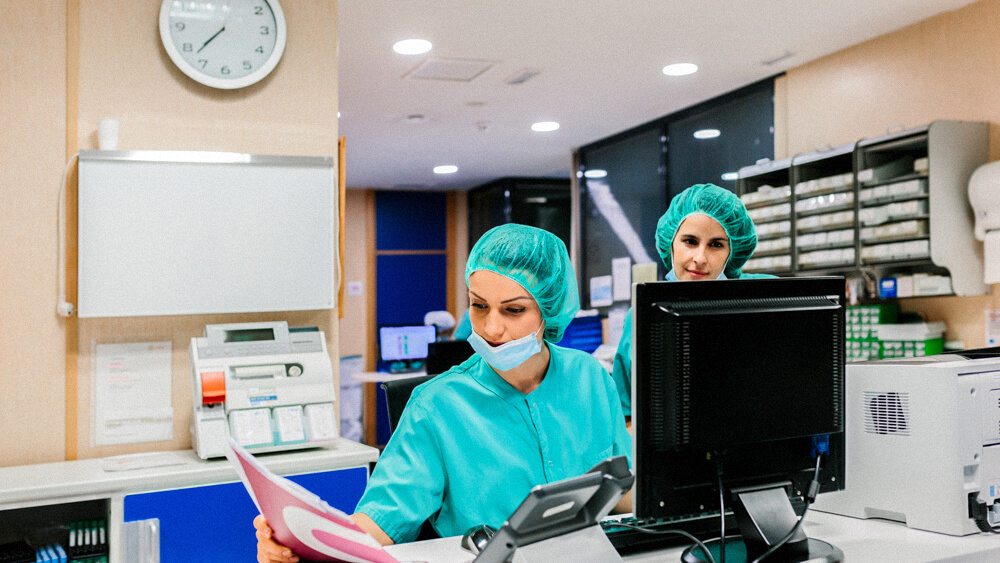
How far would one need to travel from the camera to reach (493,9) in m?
3.77

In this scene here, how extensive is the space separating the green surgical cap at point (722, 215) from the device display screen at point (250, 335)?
1482 mm

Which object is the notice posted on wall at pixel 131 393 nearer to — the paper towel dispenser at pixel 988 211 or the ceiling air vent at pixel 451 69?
the ceiling air vent at pixel 451 69

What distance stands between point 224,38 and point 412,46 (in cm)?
146

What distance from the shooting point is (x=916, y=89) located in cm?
402

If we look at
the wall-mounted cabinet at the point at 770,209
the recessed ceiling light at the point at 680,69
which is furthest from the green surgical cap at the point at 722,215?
the recessed ceiling light at the point at 680,69

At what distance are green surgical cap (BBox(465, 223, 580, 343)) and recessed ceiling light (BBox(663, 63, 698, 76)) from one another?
323 centimetres

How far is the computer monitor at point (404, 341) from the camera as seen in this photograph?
7.15 metres

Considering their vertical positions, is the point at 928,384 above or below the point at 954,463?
above

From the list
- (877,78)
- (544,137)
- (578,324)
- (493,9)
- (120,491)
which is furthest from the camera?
(544,137)

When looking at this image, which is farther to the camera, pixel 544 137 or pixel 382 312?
pixel 382 312

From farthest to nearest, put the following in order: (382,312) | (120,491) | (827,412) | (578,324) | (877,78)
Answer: (382,312), (578,324), (877,78), (120,491), (827,412)

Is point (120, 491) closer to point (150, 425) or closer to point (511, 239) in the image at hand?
point (150, 425)

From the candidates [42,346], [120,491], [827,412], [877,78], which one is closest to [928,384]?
[827,412]

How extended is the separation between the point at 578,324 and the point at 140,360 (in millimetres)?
3448
